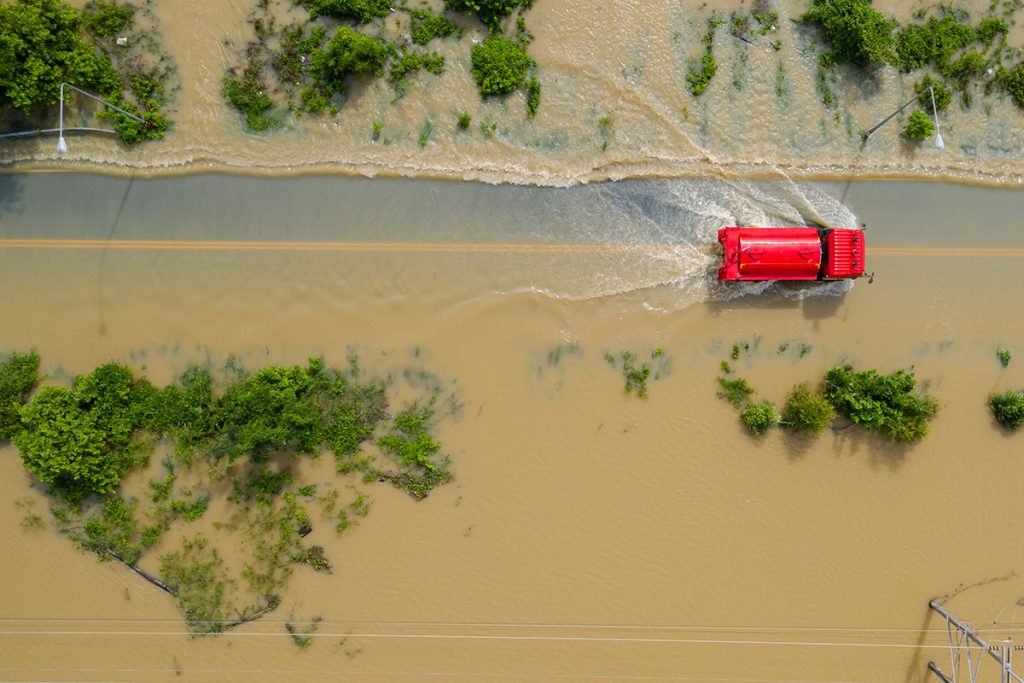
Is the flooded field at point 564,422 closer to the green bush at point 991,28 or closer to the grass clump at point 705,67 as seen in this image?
the grass clump at point 705,67

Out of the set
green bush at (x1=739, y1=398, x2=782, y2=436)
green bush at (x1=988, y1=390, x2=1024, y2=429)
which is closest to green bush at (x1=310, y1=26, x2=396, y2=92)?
green bush at (x1=739, y1=398, x2=782, y2=436)

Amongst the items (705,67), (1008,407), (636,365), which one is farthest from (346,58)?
(1008,407)

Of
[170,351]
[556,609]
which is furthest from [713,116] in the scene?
[170,351]

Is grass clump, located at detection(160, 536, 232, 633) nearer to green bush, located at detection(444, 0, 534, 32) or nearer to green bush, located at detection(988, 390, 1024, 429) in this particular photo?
green bush, located at detection(444, 0, 534, 32)

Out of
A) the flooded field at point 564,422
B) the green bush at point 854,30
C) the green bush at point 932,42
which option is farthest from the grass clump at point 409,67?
the green bush at point 932,42

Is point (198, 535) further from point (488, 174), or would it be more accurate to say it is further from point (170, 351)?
point (488, 174)

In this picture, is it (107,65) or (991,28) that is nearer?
(107,65)

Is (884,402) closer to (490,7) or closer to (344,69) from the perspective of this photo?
(490,7)
